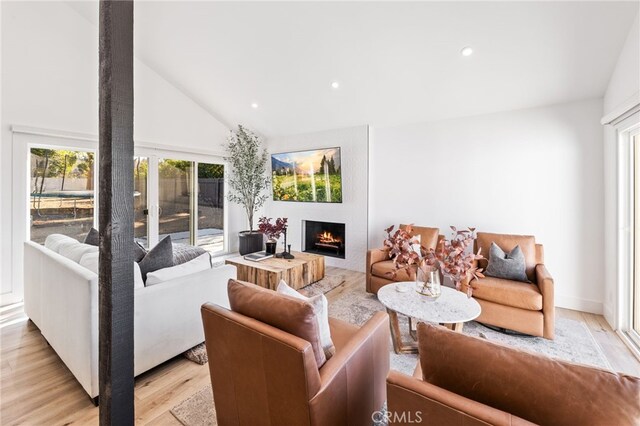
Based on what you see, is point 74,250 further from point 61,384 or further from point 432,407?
point 432,407

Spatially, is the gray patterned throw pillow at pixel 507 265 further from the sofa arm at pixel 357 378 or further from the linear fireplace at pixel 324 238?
the linear fireplace at pixel 324 238

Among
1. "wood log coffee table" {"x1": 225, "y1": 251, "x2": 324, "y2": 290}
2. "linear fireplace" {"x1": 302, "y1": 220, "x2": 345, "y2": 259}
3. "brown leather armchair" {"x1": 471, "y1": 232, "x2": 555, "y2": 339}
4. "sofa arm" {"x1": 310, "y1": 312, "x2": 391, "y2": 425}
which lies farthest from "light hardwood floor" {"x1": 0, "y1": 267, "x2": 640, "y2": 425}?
"linear fireplace" {"x1": 302, "y1": 220, "x2": 345, "y2": 259}

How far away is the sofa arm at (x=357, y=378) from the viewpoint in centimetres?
123

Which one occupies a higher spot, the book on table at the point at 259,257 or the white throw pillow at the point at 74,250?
the white throw pillow at the point at 74,250

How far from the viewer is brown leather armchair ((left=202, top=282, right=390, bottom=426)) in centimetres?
116

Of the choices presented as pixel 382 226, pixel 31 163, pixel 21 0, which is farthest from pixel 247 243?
pixel 21 0

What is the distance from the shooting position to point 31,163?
3.59 metres

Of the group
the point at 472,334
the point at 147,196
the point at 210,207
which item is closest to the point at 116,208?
the point at 472,334

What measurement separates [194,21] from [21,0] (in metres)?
2.00

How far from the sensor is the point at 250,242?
17.7 ft

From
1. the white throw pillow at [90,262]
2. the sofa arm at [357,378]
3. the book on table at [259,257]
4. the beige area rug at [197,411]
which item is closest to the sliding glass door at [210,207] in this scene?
the book on table at [259,257]

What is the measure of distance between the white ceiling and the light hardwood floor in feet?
9.12

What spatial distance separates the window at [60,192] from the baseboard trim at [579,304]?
640 cm

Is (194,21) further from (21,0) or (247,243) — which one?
(247,243)
